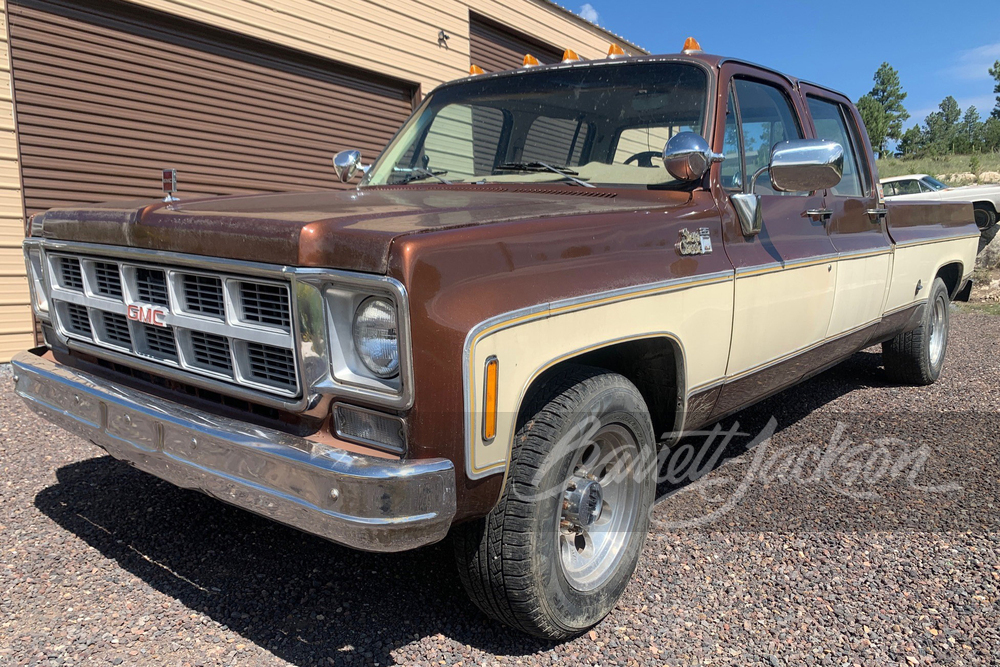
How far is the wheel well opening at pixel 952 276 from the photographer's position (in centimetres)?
555

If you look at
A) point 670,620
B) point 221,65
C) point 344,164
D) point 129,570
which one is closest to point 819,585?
point 670,620

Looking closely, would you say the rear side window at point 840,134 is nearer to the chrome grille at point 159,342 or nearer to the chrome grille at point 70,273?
the chrome grille at point 159,342

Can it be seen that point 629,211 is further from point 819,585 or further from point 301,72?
point 301,72

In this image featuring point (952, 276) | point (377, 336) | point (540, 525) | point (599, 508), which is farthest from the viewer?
point (952, 276)

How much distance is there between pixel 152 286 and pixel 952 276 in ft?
18.8

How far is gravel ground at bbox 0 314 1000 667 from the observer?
231cm

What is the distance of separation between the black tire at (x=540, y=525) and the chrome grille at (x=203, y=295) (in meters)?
0.94

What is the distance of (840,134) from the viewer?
170 inches

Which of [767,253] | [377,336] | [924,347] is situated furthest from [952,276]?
[377,336]

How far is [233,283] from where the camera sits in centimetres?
204

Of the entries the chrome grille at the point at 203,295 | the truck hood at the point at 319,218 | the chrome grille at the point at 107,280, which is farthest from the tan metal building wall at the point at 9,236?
the chrome grille at the point at 203,295

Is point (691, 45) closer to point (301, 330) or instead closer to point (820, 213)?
point (820, 213)

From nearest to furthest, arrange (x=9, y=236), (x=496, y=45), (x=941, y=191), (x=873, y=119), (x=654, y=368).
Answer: (x=654, y=368), (x=9, y=236), (x=496, y=45), (x=941, y=191), (x=873, y=119)

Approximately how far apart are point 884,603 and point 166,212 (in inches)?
107
